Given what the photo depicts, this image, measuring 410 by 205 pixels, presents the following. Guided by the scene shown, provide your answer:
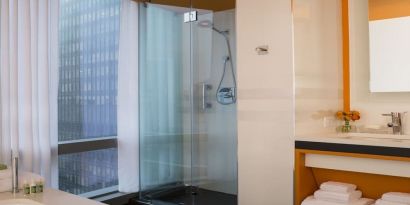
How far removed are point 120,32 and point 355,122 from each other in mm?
2285

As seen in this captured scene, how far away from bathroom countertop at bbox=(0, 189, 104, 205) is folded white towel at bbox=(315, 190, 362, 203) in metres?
1.51

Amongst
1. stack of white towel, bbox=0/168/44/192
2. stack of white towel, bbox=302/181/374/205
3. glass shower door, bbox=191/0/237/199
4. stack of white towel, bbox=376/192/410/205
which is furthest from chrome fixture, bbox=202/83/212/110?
stack of white towel, bbox=0/168/44/192

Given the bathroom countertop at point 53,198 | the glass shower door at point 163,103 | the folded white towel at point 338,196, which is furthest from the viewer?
the glass shower door at point 163,103

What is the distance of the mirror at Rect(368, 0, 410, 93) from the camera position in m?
2.59

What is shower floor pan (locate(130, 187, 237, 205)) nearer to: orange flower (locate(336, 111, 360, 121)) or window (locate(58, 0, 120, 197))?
window (locate(58, 0, 120, 197))

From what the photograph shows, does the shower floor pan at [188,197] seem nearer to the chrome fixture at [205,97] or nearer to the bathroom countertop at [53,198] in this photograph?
the chrome fixture at [205,97]

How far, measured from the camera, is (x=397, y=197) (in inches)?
86.0

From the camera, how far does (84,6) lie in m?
3.46

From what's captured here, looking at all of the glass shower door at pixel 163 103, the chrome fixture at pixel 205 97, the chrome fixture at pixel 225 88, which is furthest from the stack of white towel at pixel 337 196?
the glass shower door at pixel 163 103

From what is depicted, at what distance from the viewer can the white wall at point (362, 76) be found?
2719 millimetres

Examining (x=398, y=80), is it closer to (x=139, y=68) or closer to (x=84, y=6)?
(x=139, y=68)

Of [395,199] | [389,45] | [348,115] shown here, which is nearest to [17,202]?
[395,199]

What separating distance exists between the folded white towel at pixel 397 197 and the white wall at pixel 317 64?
24.9 inches

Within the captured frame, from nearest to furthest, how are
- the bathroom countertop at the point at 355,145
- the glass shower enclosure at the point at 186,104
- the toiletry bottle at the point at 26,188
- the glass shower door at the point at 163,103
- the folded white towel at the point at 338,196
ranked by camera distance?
the toiletry bottle at the point at 26,188, the bathroom countertop at the point at 355,145, the folded white towel at the point at 338,196, the glass shower enclosure at the point at 186,104, the glass shower door at the point at 163,103
